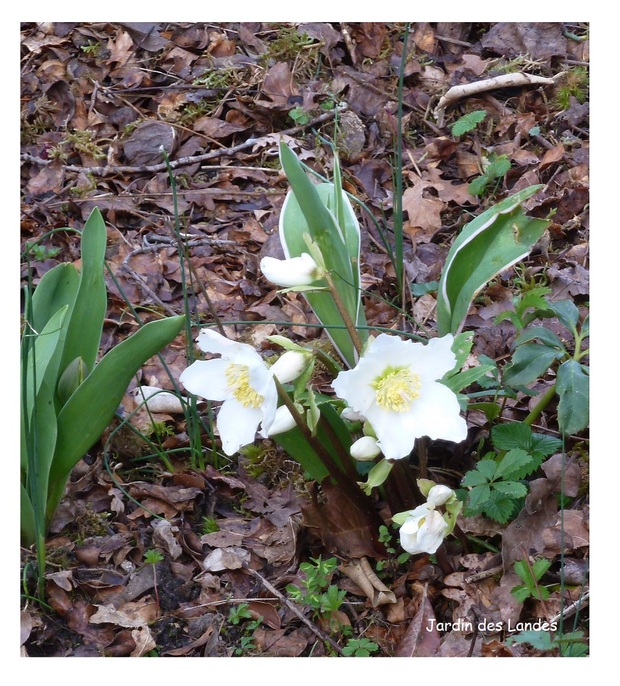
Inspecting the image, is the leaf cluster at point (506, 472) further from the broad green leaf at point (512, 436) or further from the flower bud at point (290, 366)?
the flower bud at point (290, 366)

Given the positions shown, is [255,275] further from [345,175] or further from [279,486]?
[279,486]

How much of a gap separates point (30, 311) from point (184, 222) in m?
0.77

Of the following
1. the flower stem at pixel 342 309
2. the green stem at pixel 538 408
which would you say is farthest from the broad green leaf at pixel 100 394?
the green stem at pixel 538 408

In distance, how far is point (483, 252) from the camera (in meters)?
1.39

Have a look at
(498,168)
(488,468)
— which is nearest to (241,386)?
(488,468)

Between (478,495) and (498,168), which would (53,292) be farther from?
(498,168)

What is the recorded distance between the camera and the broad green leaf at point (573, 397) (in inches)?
48.9

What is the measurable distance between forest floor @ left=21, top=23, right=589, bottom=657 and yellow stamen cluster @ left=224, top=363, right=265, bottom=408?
13.4 inches

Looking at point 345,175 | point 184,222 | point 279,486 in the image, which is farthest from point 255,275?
point 279,486

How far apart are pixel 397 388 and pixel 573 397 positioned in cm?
36

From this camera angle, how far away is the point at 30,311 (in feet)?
4.62

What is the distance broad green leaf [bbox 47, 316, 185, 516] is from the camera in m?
1.36

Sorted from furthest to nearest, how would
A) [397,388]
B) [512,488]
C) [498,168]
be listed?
[498,168], [512,488], [397,388]

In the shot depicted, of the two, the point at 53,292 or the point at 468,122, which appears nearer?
the point at 53,292
